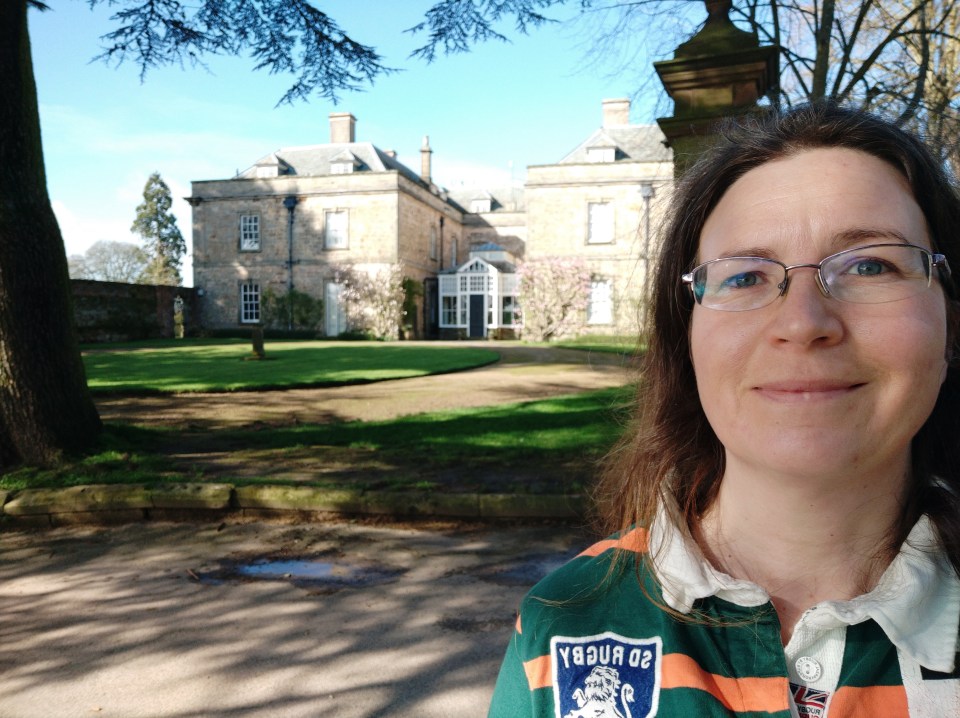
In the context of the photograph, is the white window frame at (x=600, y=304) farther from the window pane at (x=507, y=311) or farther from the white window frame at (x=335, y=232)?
the white window frame at (x=335, y=232)

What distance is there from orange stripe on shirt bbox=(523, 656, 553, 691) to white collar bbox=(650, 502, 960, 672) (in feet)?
0.74

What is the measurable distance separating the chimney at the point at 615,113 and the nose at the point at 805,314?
3641 cm

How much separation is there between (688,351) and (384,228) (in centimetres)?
3341

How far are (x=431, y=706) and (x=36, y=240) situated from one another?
5722 millimetres

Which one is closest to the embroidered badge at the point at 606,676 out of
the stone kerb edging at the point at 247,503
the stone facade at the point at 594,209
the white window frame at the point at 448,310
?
the stone kerb edging at the point at 247,503

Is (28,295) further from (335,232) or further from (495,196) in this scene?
(495,196)

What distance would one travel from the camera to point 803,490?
1.20m

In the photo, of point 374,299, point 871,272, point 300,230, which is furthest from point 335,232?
point 871,272

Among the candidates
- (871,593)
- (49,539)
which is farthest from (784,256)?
(49,539)

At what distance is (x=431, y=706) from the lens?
9.34ft

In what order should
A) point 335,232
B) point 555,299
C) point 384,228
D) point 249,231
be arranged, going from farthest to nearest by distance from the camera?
point 249,231 → point 335,232 → point 384,228 → point 555,299

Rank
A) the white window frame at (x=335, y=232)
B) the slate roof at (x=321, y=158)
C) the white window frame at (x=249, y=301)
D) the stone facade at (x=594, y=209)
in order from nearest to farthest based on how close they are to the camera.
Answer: the stone facade at (x=594, y=209), the white window frame at (x=335, y=232), the white window frame at (x=249, y=301), the slate roof at (x=321, y=158)

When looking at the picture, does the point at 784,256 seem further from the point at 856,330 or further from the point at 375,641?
the point at 375,641

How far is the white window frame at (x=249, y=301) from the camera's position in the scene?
35.6 metres
